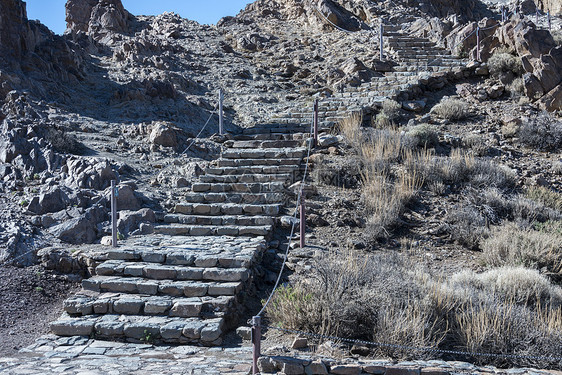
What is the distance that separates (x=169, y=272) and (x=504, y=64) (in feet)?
37.4

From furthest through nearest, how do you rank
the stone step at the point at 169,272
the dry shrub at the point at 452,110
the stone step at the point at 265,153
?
the dry shrub at the point at 452,110 < the stone step at the point at 265,153 < the stone step at the point at 169,272

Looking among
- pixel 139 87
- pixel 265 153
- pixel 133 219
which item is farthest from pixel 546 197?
pixel 139 87

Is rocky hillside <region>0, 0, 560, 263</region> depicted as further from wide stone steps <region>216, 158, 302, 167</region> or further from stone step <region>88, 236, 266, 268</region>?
stone step <region>88, 236, 266, 268</region>

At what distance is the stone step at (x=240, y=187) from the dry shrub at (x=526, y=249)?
13.2 feet

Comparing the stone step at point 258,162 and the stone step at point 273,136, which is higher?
the stone step at point 273,136

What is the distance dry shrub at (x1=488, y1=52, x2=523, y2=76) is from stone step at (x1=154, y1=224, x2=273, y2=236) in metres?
9.22

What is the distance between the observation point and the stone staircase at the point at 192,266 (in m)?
6.04

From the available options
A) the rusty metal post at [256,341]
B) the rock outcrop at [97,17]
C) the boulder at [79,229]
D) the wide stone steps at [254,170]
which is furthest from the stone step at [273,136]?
the rock outcrop at [97,17]

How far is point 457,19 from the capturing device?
732 inches

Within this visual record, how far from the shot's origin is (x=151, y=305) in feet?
20.7

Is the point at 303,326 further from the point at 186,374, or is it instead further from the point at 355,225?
the point at 355,225

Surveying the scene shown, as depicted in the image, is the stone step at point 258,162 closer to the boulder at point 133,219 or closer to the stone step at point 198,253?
the boulder at point 133,219

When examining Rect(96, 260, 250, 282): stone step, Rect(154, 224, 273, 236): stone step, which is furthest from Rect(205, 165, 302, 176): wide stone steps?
Rect(96, 260, 250, 282): stone step

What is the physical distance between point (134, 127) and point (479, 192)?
8685mm
